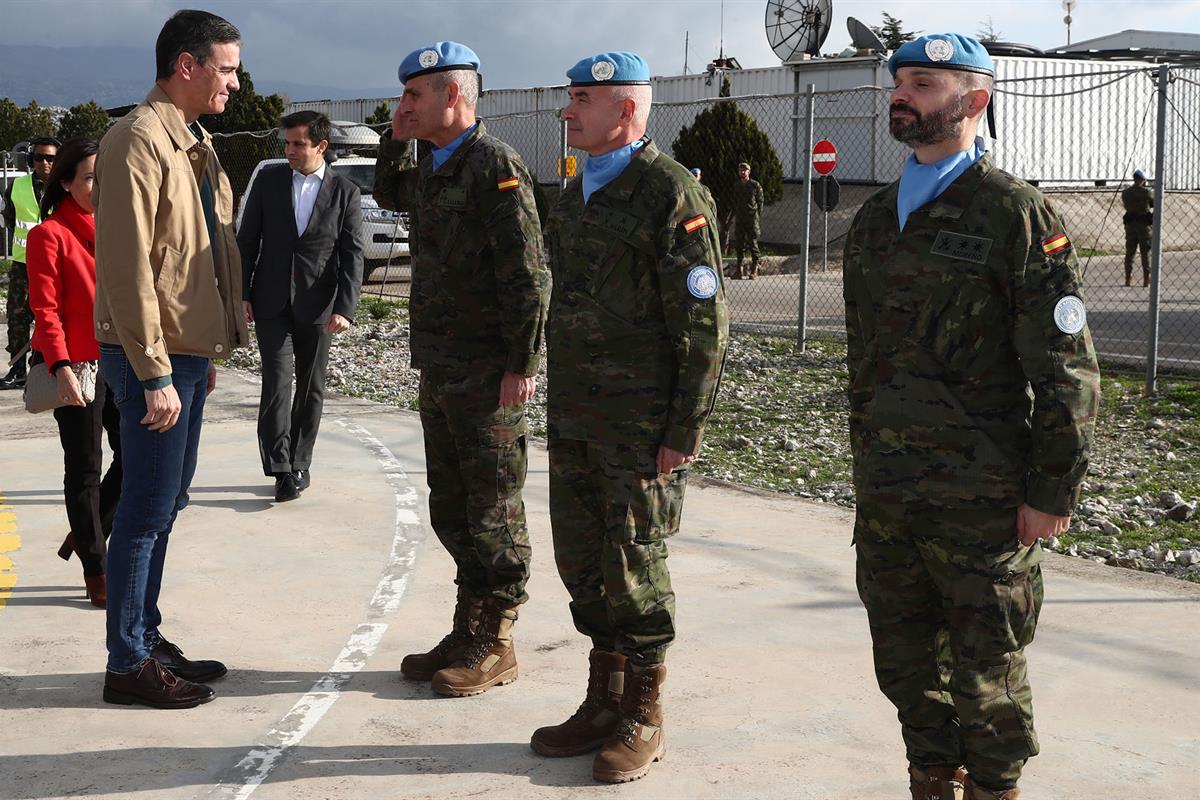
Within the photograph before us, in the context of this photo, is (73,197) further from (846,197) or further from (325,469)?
(846,197)

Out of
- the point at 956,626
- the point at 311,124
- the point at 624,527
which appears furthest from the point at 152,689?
the point at 311,124

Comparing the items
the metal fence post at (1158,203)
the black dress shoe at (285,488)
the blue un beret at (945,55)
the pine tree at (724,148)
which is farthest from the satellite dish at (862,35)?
the blue un beret at (945,55)

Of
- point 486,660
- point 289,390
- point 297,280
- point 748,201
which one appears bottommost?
point 486,660

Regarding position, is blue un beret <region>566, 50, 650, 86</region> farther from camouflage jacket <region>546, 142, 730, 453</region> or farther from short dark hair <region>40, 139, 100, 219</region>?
short dark hair <region>40, 139, 100, 219</region>

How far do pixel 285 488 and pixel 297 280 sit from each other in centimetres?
116

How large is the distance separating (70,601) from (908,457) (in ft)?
12.4

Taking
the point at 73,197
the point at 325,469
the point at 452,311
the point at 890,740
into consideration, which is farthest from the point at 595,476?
the point at 325,469

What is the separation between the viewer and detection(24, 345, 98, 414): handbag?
16.6 ft

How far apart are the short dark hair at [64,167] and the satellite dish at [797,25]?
2546cm

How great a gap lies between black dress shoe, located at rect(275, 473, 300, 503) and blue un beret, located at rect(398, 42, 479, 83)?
10.8 feet

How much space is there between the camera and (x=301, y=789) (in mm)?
3717

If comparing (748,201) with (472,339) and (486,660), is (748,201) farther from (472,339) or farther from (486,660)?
(486,660)

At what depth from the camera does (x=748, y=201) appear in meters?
23.2

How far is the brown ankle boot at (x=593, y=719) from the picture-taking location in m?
3.96
